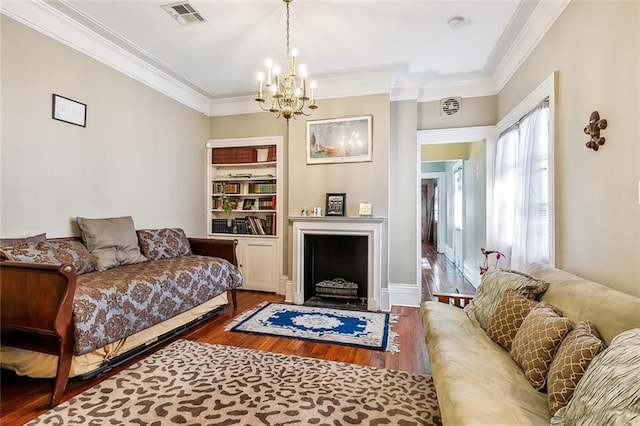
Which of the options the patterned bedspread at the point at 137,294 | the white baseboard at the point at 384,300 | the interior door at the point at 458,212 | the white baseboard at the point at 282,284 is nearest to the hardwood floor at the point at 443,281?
the interior door at the point at 458,212

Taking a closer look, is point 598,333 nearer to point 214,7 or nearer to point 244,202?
point 214,7

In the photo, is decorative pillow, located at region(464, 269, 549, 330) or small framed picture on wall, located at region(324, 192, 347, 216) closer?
decorative pillow, located at region(464, 269, 549, 330)

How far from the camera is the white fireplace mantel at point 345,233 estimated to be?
370cm

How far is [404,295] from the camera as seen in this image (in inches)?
156

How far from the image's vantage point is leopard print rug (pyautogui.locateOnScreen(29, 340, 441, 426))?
1696mm

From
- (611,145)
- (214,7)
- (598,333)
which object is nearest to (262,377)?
(598,333)

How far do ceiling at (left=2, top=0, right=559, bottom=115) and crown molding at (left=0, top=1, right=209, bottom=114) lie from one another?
13 mm

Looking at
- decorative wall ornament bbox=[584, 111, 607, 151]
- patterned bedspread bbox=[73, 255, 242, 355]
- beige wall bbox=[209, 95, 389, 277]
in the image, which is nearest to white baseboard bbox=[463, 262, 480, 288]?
beige wall bbox=[209, 95, 389, 277]

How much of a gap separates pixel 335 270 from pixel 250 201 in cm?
174

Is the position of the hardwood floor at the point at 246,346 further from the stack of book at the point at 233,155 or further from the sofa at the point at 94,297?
the stack of book at the point at 233,155

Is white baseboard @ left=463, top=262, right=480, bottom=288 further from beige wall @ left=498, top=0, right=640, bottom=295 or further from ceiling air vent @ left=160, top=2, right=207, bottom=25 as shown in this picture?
ceiling air vent @ left=160, top=2, right=207, bottom=25

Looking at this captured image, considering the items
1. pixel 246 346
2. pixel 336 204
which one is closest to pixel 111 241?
pixel 246 346

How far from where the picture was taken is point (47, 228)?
2656 millimetres

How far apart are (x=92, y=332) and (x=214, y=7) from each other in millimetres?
2664
